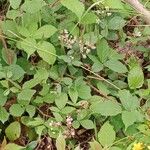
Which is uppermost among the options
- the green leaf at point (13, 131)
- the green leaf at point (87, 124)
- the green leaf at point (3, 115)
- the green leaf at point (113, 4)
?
the green leaf at point (113, 4)

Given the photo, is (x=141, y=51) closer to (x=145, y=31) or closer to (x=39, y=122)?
(x=145, y=31)

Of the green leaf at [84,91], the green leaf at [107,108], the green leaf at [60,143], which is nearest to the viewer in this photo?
the green leaf at [60,143]

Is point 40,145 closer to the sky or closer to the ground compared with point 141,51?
closer to the ground

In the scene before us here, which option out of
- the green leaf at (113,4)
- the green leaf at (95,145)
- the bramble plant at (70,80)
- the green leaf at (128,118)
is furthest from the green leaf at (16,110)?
the green leaf at (113,4)

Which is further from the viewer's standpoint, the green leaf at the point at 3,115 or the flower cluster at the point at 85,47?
the flower cluster at the point at 85,47

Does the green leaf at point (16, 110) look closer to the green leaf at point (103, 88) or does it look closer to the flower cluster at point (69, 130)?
the flower cluster at point (69, 130)

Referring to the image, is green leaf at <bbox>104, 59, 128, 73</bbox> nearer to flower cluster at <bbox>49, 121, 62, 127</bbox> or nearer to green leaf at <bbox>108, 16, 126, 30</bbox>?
green leaf at <bbox>108, 16, 126, 30</bbox>

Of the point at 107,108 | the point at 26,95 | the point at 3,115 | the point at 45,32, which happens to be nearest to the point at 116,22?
the point at 45,32

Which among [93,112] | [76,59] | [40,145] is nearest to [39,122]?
[40,145]
